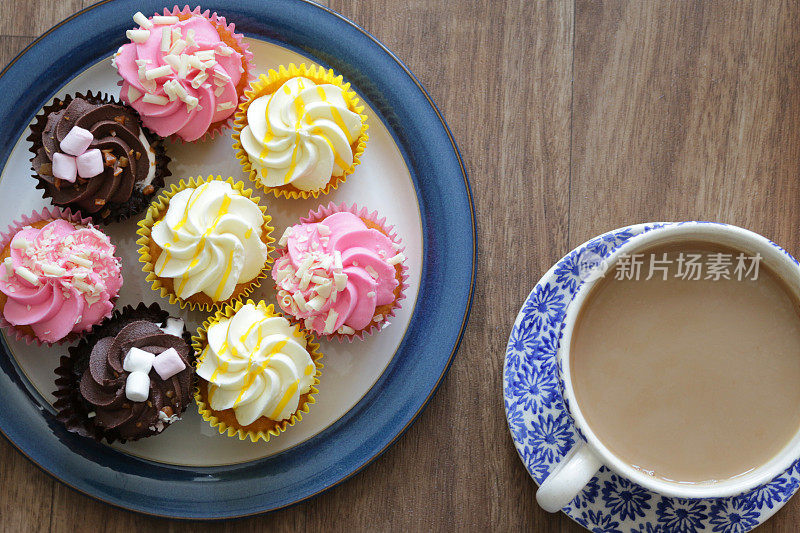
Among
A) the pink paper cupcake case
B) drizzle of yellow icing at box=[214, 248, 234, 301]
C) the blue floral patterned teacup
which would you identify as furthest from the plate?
the blue floral patterned teacup

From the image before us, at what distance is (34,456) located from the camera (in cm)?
145

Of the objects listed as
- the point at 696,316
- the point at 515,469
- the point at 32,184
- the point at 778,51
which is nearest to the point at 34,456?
the point at 32,184

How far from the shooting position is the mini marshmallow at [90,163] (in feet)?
4.66

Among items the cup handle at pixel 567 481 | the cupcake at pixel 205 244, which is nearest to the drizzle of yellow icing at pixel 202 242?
the cupcake at pixel 205 244

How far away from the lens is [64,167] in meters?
1.42

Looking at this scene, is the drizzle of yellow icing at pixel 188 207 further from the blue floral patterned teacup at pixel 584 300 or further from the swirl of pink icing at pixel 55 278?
the blue floral patterned teacup at pixel 584 300

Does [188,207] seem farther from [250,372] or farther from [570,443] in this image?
[570,443]

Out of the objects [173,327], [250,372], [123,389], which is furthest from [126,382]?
[250,372]

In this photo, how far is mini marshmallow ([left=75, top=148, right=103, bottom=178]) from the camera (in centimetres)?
142

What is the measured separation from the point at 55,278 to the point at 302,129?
0.59 metres

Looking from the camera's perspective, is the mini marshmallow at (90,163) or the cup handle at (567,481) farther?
the mini marshmallow at (90,163)

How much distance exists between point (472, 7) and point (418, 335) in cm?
76

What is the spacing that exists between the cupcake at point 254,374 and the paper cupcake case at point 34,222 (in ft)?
0.89

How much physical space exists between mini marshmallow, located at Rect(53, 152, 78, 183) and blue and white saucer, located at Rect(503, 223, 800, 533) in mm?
968
